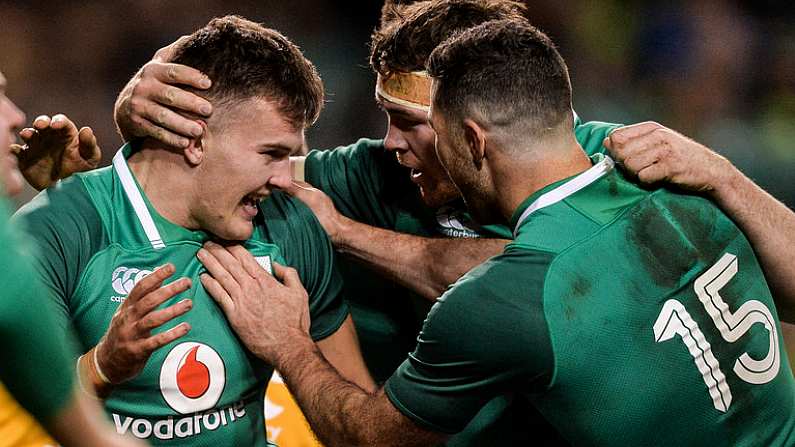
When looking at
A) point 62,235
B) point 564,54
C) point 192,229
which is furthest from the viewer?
point 564,54

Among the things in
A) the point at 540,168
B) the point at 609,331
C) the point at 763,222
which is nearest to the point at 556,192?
the point at 540,168

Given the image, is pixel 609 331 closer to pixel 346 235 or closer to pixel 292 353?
pixel 292 353

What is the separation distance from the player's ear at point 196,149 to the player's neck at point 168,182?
0.09 feet

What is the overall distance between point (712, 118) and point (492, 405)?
369cm

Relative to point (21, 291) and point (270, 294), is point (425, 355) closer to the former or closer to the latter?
point (270, 294)

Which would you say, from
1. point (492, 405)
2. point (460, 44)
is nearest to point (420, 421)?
point (492, 405)

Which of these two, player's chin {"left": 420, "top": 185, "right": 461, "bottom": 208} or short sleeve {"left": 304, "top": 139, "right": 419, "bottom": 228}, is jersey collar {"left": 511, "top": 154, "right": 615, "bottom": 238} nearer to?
player's chin {"left": 420, "top": 185, "right": 461, "bottom": 208}

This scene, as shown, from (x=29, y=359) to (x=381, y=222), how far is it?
210 centimetres

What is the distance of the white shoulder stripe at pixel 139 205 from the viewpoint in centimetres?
252

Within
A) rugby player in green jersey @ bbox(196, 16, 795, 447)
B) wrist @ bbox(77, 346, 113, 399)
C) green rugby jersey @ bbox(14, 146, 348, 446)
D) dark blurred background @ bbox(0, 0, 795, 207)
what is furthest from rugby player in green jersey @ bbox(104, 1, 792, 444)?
dark blurred background @ bbox(0, 0, 795, 207)

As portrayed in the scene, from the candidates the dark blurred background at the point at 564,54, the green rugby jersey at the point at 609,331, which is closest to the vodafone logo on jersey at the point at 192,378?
the green rugby jersey at the point at 609,331

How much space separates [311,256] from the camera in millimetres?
2771

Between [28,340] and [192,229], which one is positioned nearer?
[28,340]

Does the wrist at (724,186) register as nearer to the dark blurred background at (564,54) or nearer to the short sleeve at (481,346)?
the short sleeve at (481,346)
